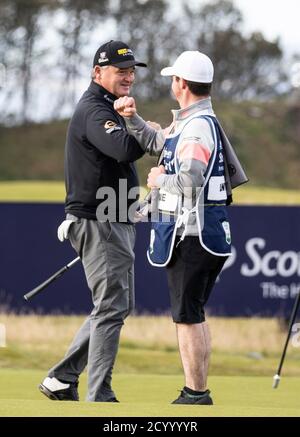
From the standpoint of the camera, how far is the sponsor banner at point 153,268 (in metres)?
12.7

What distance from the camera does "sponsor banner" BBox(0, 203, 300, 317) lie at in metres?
12.7

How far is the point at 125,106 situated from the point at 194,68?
46cm

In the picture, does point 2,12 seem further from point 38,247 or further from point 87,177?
point 87,177

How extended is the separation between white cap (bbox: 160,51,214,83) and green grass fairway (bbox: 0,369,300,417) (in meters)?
1.81

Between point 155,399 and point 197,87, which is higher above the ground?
point 197,87

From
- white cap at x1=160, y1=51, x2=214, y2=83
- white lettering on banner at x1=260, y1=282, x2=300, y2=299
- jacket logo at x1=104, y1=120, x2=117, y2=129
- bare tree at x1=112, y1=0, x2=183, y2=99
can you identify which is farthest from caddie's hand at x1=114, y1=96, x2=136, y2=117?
bare tree at x1=112, y1=0, x2=183, y2=99

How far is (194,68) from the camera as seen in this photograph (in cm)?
689

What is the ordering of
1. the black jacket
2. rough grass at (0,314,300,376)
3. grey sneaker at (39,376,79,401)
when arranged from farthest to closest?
rough grass at (0,314,300,376) → grey sneaker at (39,376,79,401) → the black jacket

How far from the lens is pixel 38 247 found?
1275 cm

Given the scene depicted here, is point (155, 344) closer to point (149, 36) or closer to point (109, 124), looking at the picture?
point (109, 124)

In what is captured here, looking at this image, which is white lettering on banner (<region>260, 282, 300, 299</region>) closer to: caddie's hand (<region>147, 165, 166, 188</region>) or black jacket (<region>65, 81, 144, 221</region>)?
black jacket (<region>65, 81, 144, 221</region>)

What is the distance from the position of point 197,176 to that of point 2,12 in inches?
1917

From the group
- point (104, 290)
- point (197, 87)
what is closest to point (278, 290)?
point (104, 290)
